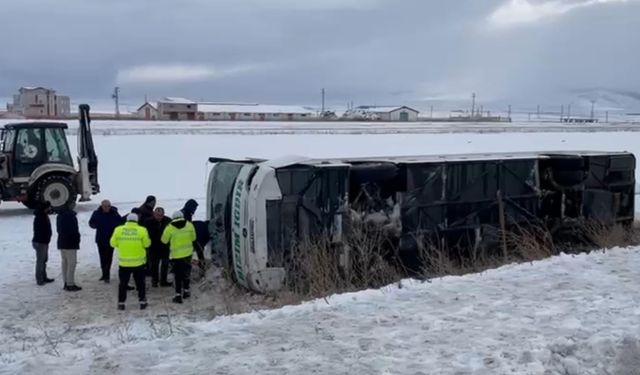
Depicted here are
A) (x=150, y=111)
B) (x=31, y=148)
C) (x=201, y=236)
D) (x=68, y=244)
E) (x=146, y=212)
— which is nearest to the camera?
(x=68, y=244)

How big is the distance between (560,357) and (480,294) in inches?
64.7

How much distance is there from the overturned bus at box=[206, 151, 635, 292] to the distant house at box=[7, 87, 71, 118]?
292 ft

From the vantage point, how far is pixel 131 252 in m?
9.23

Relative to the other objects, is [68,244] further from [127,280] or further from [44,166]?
[44,166]

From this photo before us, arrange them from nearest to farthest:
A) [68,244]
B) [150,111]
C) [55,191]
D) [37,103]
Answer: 1. [68,244]
2. [55,191]
3. [37,103]
4. [150,111]

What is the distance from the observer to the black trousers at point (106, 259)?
411 inches

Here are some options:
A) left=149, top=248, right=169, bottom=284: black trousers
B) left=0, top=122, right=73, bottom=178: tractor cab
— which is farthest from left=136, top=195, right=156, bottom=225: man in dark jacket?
left=0, top=122, right=73, bottom=178: tractor cab

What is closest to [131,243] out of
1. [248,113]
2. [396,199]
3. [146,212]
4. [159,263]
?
[146,212]

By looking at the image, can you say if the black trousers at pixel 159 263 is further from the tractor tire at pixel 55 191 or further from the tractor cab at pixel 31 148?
the tractor cab at pixel 31 148

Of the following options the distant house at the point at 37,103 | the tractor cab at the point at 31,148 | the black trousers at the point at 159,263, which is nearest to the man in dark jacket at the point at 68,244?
the black trousers at the point at 159,263

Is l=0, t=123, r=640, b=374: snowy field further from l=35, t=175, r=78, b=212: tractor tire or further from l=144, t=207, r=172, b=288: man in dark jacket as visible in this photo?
l=35, t=175, r=78, b=212: tractor tire

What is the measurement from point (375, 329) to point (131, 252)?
15.2 feet

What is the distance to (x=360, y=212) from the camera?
9.97 meters

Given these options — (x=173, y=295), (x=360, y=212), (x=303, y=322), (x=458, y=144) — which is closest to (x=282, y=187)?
(x=360, y=212)
